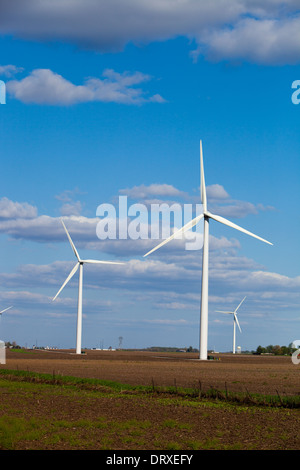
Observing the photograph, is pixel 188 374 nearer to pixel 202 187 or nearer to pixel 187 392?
pixel 187 392

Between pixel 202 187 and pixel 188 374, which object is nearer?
pixel 188 374

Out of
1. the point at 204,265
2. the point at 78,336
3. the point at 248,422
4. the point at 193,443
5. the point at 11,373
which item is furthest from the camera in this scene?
the point at 78,336

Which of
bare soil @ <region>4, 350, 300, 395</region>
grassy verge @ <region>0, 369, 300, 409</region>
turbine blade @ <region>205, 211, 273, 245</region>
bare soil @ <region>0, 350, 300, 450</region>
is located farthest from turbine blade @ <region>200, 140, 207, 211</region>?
bare soil @ <region>0, 350, 300, 450</region>

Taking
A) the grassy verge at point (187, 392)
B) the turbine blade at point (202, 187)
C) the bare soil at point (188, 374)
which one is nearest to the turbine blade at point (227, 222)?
the turbine blade at point (202, 187)

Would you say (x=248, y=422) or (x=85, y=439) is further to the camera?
(x=248, y=422)

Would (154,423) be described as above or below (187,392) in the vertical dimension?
below

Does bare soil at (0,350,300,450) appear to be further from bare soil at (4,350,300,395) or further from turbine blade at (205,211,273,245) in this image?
turbine blade at (205,211,273,245)

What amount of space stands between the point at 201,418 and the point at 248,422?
266 centimetres

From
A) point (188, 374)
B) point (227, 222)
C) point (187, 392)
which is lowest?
point (188, 374)

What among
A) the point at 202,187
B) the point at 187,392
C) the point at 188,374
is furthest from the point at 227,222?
the point at 187,392

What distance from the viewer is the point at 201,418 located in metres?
36.0

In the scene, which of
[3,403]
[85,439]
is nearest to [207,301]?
[3,403]

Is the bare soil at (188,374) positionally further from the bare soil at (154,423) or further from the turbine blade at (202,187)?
the turbine blade at (202,187)
